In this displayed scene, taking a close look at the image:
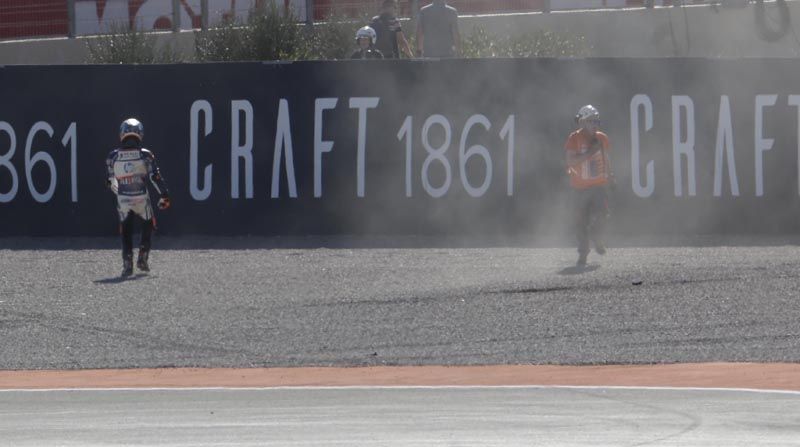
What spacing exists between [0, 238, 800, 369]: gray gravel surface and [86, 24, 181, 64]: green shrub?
5.37 meters

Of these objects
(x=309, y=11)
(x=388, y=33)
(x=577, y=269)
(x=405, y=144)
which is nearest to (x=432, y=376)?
(x=577, y=269)

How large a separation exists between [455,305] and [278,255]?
3.98 m

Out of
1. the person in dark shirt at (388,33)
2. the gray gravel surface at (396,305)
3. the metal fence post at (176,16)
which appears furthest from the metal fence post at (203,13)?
the gray gravel surface at (396,305)

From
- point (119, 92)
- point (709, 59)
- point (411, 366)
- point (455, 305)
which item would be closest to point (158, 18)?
point (119, 92)

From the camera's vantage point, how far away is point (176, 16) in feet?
75.1

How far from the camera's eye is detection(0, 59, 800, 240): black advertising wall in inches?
653

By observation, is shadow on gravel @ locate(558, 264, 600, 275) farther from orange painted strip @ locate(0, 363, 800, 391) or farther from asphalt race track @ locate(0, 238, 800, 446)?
orange painted strip @ locate(0, 363, 800, 391)

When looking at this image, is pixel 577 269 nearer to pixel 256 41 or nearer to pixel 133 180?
pixel 133 180

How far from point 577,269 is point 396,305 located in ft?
8.38

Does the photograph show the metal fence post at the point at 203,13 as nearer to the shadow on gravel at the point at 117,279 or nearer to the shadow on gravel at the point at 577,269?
the shadow on gravel at the point at 117,279

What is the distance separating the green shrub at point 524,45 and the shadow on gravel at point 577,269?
7.63 m

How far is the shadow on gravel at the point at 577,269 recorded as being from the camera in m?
13.9

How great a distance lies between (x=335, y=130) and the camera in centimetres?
1686

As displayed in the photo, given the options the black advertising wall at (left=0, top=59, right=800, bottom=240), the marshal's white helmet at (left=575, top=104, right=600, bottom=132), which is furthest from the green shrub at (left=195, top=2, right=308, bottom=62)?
the marshal's white helmet at (left=575, top=104, right=600, bottom=132)
